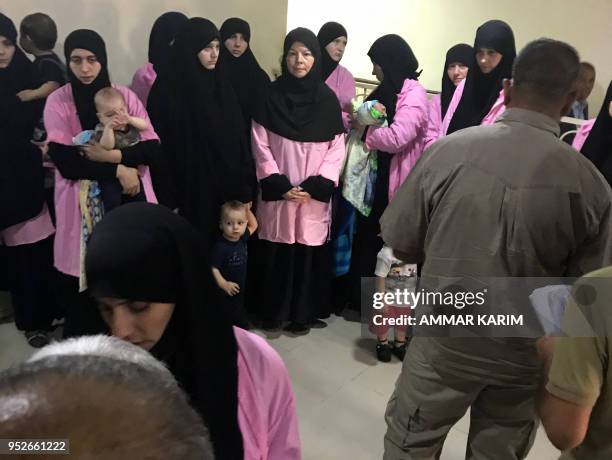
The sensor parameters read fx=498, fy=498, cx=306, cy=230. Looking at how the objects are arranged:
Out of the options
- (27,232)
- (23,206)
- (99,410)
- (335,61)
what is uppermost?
(335,61)

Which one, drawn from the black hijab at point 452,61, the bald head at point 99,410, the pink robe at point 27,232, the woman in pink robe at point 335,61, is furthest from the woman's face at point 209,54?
the bald head at point 99,410

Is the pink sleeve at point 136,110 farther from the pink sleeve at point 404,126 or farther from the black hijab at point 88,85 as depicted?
the pink sleeve at point 404,126

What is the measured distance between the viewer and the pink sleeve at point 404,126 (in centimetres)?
269

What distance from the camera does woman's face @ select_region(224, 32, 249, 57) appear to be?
291 cm

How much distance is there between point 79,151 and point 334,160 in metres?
1.29

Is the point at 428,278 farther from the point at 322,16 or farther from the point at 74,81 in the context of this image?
the point at 322,16

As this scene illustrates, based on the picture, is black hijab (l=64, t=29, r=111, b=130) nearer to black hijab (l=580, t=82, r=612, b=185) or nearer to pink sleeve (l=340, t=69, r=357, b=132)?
pink sleeve (l=340, t=69, r=357, b=132)

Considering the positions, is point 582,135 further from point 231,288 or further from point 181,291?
point 181,291

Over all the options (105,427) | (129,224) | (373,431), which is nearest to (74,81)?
(129,224)

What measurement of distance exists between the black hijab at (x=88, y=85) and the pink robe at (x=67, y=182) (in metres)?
0.03

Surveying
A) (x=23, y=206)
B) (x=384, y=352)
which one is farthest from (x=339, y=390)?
(x=23, y=206)

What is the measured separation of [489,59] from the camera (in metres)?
2.48

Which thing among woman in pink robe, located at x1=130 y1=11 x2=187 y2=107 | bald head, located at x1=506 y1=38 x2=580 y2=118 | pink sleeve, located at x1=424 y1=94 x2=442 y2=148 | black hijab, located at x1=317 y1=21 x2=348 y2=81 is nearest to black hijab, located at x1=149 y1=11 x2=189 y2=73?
woman in pink robe, located at x1=130 y1=11 x2=187 y2=107

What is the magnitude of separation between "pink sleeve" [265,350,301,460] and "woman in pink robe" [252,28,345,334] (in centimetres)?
174
